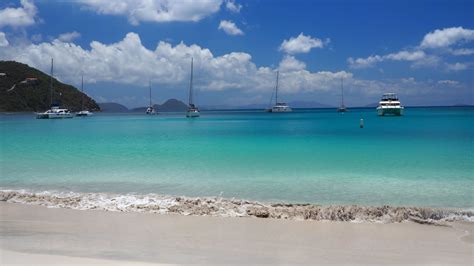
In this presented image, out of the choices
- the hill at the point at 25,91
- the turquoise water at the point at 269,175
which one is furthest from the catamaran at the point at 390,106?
the hill at the point at 25,91

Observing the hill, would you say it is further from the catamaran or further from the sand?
the sand

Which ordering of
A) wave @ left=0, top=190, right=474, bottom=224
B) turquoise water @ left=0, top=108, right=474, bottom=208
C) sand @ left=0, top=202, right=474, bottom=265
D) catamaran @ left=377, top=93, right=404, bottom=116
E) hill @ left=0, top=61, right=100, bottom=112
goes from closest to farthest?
1. sand @ left=0, top=202, right=474, bottom=265
2. wave @ left=0, top=190, right=474, bottom=224
3. turquoise water @ left=0, top=108, right=474, bottom=208
4. catamaran @ left=377, top=93, right=404, bottom=116
5. hill @ left=0, top=61, right=100, bottom=112

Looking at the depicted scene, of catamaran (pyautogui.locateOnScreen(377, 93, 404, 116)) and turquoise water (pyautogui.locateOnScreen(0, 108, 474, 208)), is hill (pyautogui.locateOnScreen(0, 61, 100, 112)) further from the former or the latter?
turquoise water (pyautogui.locateOnScreen(0, 108, 474, 208))

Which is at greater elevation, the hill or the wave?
the hill

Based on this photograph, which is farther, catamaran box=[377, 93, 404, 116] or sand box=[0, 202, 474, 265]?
catamaran box=[377, 93, 404, 116]

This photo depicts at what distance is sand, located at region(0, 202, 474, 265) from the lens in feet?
22.6

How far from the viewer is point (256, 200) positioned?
40.5 ft

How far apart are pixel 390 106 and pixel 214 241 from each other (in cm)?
9364

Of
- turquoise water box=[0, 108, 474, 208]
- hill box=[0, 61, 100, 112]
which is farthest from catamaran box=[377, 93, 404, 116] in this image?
hill box=[0, 61, 100, 112]

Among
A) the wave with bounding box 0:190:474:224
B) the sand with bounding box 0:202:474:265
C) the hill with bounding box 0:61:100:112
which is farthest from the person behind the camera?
Result: the hill with bounding box 0:61:100:112

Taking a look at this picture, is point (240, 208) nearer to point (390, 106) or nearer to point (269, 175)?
point (269, 175)

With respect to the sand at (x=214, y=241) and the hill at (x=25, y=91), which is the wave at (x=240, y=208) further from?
the hill at (x=25, y=91)

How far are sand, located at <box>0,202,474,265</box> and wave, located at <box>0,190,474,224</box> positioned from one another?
351mm

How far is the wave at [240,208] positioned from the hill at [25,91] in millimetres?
145979
